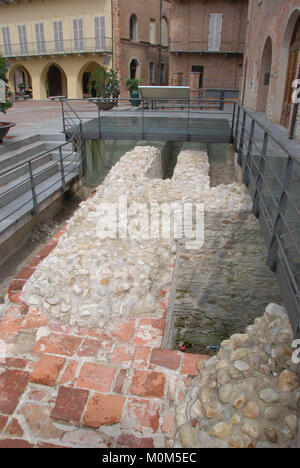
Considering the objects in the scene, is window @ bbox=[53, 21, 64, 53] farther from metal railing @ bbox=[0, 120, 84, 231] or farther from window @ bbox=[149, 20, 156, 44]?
metal railing @ bbox=[0, 120, 84, 231]

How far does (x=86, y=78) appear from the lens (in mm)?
27391

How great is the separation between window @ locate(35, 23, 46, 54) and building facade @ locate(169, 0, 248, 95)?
990cm

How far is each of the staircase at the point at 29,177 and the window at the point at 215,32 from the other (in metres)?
15.2

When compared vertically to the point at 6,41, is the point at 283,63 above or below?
below

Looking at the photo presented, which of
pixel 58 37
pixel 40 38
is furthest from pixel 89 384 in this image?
pixel 40 38

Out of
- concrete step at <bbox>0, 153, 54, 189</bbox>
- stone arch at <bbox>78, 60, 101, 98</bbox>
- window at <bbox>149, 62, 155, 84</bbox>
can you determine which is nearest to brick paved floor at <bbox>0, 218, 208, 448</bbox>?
concrete step at <bbox>0, 153, 54, 189</bbox>

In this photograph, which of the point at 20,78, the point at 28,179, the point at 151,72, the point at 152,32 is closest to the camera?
the point at 28,179

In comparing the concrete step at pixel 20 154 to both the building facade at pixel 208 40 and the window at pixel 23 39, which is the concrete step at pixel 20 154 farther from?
the window at pixel 23 39

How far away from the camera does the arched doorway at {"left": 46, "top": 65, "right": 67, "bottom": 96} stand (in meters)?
28.4

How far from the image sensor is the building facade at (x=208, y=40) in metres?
20.4

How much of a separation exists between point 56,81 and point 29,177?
25583 millimetres

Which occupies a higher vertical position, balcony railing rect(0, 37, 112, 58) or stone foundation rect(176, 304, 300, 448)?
balcony railing rect(0, 37, 112, 58)

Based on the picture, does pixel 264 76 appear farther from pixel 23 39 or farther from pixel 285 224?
pixel 23 39

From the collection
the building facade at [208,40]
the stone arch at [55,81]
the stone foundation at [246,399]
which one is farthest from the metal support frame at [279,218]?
the stone arch at [55,81]
